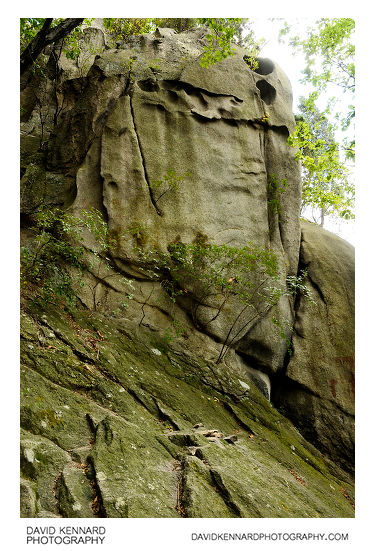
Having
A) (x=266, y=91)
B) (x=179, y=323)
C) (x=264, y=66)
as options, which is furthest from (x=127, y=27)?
(x=179, y=323)

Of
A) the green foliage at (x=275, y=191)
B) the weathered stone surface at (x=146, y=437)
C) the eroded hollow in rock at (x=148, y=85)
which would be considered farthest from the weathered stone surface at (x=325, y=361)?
the eroded hollow in rock at (x=148, y=85)

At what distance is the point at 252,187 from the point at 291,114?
3.41 metres

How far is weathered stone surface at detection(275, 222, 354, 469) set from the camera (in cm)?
1006

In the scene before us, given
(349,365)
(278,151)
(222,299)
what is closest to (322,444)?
(349,365)

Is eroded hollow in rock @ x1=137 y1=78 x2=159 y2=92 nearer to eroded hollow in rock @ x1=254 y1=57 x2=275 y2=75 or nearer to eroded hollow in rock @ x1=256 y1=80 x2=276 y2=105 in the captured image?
eroded hollow in rock @ x1=256 y1=80 x2=276 y2=105

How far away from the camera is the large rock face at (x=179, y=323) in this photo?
5234mm

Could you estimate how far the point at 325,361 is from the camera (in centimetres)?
1064

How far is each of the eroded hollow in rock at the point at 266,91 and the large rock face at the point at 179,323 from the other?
0.06 meters

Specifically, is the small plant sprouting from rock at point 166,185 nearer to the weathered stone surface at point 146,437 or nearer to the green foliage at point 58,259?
the green foliage at point 58,259

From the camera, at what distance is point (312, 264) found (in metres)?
11.9

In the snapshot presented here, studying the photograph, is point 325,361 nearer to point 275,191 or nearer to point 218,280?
point 218,280

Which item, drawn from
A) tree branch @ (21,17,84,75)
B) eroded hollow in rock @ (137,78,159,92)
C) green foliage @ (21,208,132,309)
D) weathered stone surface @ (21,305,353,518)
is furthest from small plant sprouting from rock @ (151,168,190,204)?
tree branch @ (21,17,84,75)

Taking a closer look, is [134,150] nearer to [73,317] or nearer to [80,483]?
[73,317]

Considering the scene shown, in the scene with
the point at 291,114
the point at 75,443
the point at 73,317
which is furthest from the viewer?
the point at 291,114
